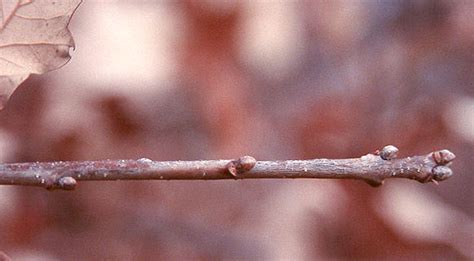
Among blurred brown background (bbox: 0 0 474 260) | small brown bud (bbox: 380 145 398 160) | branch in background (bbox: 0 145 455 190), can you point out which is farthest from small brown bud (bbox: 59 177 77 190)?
blurred brown background (bbox: 0 0 474 260)

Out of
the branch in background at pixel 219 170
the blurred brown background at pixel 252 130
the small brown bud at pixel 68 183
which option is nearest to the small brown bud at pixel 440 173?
the branch in background at pixel 219 170

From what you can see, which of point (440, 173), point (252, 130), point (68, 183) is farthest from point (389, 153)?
point (252, 130)

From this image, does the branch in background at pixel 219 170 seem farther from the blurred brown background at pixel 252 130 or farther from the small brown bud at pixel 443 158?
the blurred brown background at pixel 252 130

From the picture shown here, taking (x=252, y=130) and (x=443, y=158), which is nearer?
(x=443, y=158)

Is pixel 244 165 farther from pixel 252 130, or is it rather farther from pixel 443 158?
pixel 252 130

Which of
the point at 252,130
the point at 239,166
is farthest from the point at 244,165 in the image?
the point at 252,130

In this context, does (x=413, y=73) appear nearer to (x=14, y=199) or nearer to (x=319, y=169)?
(x=14, y=199)

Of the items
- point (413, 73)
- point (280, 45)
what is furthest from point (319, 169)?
point (280, 45)
